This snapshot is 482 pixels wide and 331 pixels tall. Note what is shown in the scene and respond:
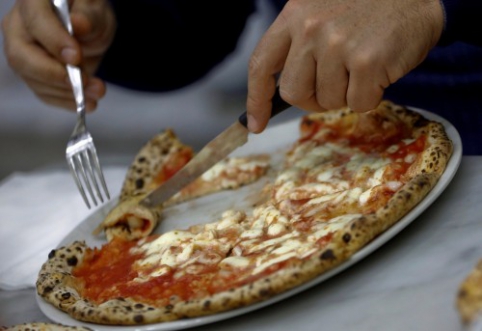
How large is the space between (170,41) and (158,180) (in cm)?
71

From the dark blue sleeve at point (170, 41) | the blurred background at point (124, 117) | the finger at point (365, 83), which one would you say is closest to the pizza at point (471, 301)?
the finger at point (365, 83)

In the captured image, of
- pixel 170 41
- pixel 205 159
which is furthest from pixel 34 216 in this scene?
pixel 170 41

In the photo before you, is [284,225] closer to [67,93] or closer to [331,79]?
[331,79]

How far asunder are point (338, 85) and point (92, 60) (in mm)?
900

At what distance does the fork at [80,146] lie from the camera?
1.53m

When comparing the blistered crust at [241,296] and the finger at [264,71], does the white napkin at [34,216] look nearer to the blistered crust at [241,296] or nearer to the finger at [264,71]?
the blistered crust at [241,296]

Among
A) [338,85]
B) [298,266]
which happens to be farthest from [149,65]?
[298,266]

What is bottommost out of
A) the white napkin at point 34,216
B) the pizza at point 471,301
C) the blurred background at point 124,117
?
the blurred background at point 124,117

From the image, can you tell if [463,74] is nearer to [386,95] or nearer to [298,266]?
[386,95]

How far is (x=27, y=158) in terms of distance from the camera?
378 centimetres

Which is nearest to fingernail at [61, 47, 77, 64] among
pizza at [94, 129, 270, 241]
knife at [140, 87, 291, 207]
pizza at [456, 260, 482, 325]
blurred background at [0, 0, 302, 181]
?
pizza at [94, 129, 270, 241]

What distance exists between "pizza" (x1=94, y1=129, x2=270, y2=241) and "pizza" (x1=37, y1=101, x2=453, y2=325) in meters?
0.03

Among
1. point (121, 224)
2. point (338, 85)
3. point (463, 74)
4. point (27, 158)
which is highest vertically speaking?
point (338, 85)

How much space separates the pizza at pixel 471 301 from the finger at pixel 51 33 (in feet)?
3.64
